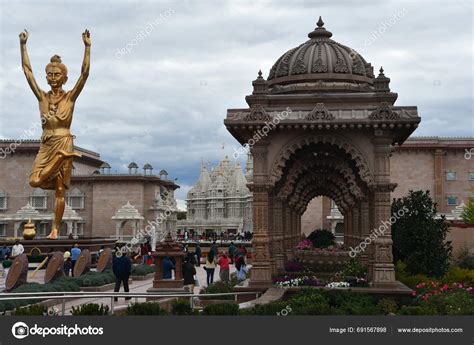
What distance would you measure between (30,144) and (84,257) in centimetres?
3610

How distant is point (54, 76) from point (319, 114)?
627 inches

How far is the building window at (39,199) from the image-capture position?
54250mm

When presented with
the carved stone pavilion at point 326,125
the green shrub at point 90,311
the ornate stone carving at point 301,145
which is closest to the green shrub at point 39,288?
the green shrub at point 90,311

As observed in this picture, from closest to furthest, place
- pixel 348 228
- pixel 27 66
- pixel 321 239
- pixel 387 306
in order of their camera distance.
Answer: pixel 387 306, pixel 348 228, pixel 27 66, pixel 321 239

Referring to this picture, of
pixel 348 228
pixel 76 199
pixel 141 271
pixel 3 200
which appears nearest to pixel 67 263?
pixel 141 271

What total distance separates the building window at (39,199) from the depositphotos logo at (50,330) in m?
48.2

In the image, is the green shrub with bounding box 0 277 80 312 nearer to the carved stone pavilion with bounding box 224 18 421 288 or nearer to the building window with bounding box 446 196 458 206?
the carved stone pavilion with bounding box 224 18 421 288

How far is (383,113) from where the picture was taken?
14.6 metres

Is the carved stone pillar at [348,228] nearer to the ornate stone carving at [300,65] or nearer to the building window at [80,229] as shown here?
the ornate stone carving at [300,65]

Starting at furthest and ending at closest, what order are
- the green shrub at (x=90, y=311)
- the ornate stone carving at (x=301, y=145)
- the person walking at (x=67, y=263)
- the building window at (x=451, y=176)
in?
the building window at (x=451, y=176) < the person walking at (x=67, y=263) < the ornate stone carving at (x=301, y=145) < the green shrub at (x=90, y=311)

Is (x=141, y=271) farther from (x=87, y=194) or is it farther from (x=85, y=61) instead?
(x=87, y=194)

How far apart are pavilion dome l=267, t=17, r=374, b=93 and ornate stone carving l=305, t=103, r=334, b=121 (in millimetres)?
1748

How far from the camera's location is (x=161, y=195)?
58.4 metres

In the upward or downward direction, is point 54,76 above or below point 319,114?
above
